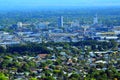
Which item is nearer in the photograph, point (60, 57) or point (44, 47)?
point (60, 57)

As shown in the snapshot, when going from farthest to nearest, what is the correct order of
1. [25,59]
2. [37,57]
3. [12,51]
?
[12,51] < [37,57] < [25,59]

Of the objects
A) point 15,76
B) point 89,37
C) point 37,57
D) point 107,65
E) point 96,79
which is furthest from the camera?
point 89,37

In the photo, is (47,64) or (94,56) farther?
(94,56)

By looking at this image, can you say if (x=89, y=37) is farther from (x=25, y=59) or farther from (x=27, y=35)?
(x=25, y=59)

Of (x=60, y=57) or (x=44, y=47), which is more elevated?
(x=60, y=57)

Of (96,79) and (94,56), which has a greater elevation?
(96,79)

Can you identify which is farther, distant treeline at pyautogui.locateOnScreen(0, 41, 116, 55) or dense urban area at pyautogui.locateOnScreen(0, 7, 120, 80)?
distant treeline at pyautogui.locateOnScreen(0, 41, 116, 55)

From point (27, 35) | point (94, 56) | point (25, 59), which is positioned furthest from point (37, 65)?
point (27, 35)

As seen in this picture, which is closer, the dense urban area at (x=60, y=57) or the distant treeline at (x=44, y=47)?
the dense urban area at (x=60, y=57)

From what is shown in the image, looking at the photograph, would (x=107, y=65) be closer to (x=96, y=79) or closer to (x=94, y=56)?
(x=94, y=56)

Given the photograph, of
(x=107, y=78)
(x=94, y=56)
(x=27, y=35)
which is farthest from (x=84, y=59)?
(x=27, y=35)
